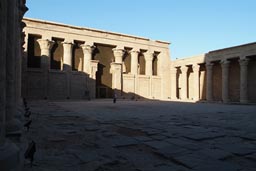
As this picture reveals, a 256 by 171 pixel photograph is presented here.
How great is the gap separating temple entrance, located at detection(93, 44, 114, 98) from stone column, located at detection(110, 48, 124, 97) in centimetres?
107

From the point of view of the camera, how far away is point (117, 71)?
31062 millimetres

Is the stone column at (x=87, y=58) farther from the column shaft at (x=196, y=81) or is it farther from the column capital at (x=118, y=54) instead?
the column shaft at (x=196, y=81)

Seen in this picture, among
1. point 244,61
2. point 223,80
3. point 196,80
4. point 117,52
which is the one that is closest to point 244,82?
point 244,61

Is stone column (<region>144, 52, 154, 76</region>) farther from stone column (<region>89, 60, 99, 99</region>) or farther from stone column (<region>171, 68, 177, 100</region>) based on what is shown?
stone column (<region>89, 60, 99, 99</region>)

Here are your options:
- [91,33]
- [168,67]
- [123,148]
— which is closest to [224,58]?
[168,67]

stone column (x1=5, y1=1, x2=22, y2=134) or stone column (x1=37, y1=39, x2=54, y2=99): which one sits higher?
stone column (x1=37, y1=39, x2=54, y2=99)

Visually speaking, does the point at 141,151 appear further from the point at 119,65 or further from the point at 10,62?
the point at 119,65

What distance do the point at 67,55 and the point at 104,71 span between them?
5.92m

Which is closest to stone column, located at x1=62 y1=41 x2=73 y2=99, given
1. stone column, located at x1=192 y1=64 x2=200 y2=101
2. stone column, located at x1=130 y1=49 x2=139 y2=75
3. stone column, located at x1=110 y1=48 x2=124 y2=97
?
stone column, located at x1=110 y1=48 x2=124 y2=97

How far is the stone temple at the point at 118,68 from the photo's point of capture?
2614 centimetres

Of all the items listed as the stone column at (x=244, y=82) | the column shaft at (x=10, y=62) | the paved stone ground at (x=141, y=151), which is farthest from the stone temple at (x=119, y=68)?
the column shaft at (x=10, y=62)

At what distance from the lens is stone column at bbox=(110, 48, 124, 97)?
31.0 meters

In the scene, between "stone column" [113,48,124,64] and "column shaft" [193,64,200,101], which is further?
"stone column" [113,48,124,64]

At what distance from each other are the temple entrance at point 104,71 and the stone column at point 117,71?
1.07 metres
